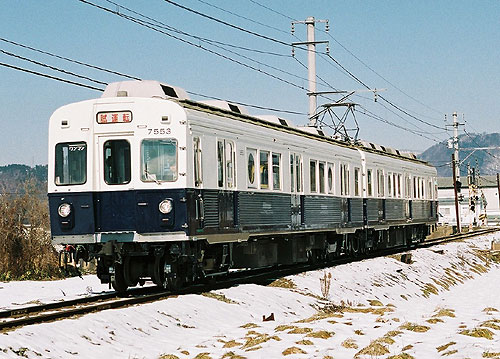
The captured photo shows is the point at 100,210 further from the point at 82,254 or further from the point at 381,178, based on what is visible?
the point at 381,178

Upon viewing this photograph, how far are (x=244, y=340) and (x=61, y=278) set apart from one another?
36.7 feet

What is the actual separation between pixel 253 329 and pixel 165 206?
10.6 ft

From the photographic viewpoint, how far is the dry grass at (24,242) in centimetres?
2195

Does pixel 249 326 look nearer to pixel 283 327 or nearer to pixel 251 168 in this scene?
pixel 283 327

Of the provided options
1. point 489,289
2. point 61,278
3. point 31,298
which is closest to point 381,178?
point 489,289

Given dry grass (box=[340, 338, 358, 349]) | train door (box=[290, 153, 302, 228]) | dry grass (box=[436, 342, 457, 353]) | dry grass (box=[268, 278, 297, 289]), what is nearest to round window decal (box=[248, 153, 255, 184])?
dry grass (box=[268, 278, 297, 289])

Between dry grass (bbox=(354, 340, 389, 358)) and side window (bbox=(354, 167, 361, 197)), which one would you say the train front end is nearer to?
dry grass (bbox=(354, 340, 389, 358))

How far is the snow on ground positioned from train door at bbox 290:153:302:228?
174 centimetres

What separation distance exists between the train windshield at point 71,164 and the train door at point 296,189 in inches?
264

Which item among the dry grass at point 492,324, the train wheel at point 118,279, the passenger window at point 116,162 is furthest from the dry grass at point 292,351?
the train wheel at point 118,279

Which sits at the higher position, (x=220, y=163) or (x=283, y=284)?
(x=220, y=163)

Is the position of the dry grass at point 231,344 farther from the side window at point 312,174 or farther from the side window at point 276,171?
the side window at point 312,174

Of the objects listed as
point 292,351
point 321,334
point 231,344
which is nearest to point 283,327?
point 321,334

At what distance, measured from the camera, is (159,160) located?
15492 mm
